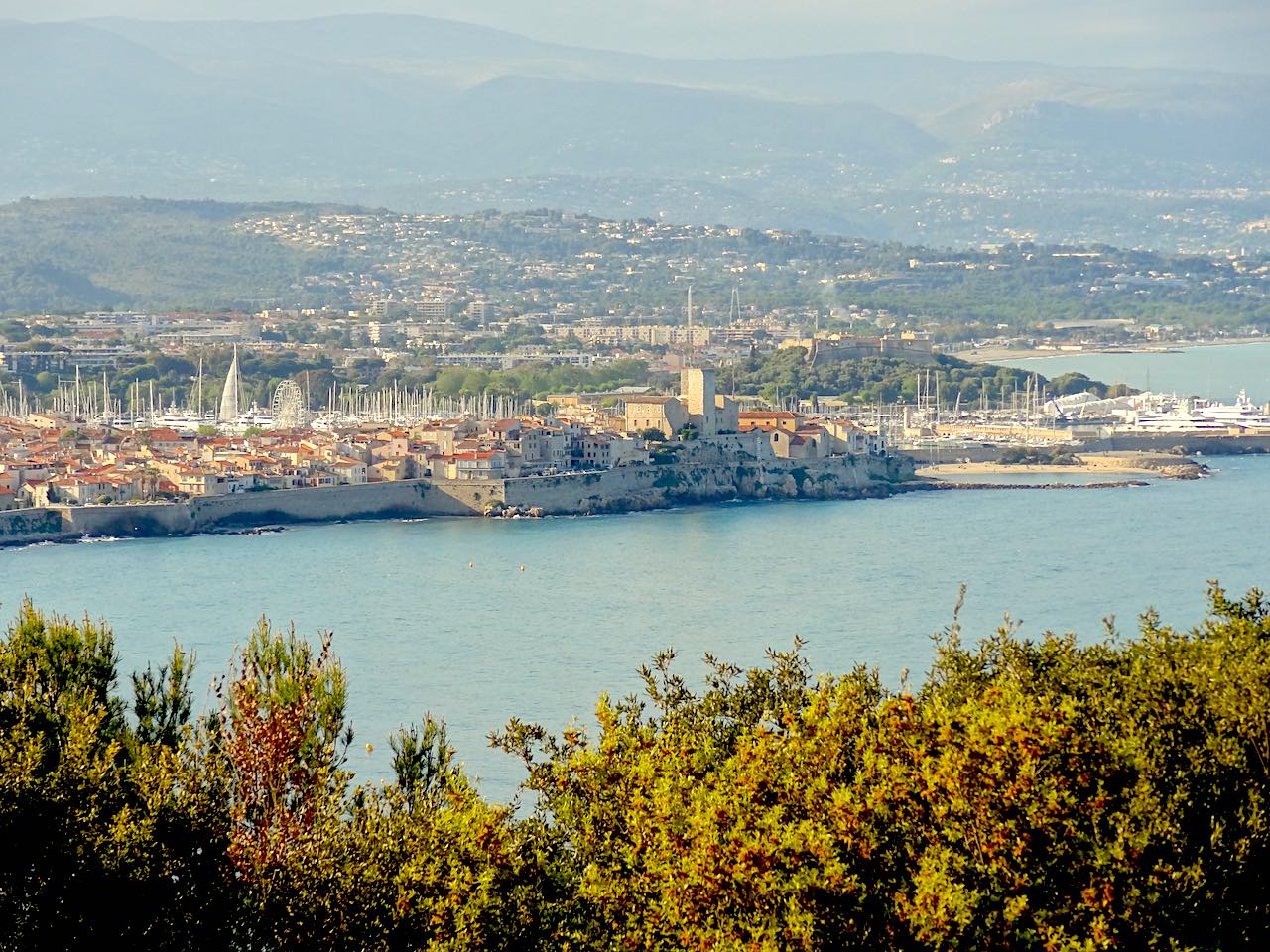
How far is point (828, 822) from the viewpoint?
546 centimetres

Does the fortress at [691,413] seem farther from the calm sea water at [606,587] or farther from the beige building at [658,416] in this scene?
the calm sea water at [606,587]

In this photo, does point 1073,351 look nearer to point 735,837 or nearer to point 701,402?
point 701,402

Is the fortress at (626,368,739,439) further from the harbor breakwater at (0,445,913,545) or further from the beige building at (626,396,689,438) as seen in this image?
the harbor breakwater at (0,445,913,545)

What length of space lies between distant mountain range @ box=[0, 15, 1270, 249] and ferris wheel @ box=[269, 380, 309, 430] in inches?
2569

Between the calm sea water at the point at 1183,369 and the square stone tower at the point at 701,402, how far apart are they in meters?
17.0

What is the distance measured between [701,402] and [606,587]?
10865 millimetres

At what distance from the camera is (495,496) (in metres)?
25.1

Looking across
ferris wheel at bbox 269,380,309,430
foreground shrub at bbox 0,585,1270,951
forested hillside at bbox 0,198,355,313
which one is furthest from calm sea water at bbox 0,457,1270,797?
forested hillside at bbox 0,198,355,313

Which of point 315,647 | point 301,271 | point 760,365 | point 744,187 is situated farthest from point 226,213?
point 315,647

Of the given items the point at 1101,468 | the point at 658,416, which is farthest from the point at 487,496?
the point at 1101,468

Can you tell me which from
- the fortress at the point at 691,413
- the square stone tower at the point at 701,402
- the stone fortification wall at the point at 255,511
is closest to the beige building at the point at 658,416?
the fortress at the point at 691,413

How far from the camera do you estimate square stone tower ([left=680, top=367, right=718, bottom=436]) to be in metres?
28.8

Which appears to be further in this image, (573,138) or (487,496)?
(573,138)

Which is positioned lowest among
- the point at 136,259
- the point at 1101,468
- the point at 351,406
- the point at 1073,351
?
the point at 1101,468
